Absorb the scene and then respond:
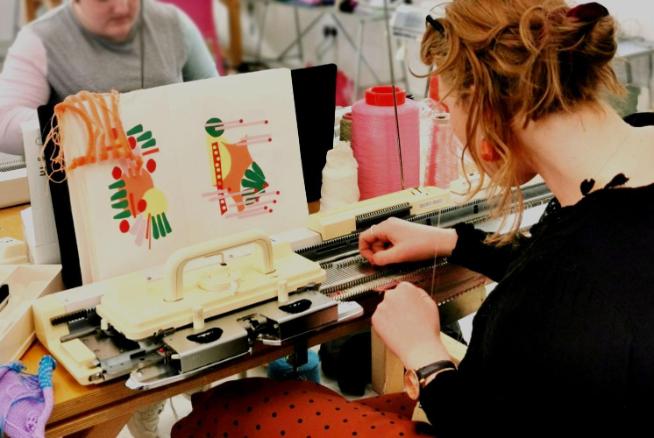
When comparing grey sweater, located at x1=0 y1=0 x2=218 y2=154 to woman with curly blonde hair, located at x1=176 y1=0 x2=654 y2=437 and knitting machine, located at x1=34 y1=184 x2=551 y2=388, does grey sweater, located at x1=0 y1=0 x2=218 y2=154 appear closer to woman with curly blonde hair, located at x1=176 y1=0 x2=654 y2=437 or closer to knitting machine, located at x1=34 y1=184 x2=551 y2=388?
knitting machine, located at x1=34 y1=184 x2=551 y2=388

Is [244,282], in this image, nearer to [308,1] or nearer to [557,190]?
[557,190]

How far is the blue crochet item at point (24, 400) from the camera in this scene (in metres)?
0.96

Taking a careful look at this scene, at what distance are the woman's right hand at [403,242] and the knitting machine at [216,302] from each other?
0.02m

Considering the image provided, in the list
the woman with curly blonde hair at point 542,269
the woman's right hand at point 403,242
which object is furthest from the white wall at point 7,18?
the woman with curly blonde hair at point 542,269

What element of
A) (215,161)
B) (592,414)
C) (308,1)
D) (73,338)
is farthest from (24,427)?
(308,1)

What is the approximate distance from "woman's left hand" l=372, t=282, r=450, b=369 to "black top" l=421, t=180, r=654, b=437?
0.13 meters

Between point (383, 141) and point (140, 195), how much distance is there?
0.51 meters

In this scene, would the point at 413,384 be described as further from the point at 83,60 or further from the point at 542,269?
the point at 83,60

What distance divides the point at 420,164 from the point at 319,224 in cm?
33

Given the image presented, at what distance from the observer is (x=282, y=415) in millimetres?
1171

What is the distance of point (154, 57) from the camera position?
2.31 metres

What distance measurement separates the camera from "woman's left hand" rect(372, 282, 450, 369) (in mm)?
1130

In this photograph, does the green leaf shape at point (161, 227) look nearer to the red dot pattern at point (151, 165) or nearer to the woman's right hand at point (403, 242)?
the red dot pattern at point (151, 165)

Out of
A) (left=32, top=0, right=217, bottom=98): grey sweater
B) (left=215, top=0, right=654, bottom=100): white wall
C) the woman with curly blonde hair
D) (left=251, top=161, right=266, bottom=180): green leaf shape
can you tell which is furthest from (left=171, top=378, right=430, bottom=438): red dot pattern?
(left=215, top=0, right=654, bottom=100): white wall
